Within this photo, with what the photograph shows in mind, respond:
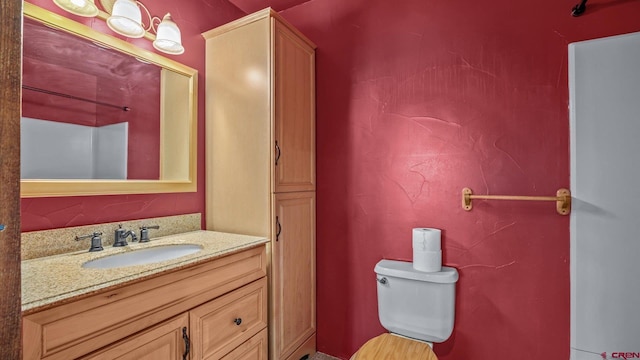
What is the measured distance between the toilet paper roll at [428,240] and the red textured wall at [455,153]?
109mm

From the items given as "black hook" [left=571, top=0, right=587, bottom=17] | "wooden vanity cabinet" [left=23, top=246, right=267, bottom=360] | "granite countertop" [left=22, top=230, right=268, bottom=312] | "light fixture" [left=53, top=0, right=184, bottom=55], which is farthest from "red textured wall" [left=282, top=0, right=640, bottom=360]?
"light fixture" [left=53, top=0, right=184, bottom=55]

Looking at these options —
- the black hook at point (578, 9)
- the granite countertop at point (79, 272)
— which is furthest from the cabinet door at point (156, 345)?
the black hook at point (578, 9)

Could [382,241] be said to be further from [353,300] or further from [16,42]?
[16,42]

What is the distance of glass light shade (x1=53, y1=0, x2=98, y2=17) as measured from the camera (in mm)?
1177

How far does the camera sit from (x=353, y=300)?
1863 mm

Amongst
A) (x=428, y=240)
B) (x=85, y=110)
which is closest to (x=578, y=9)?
(x=428, y=240)

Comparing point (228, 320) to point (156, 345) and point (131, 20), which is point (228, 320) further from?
point (131, 20)

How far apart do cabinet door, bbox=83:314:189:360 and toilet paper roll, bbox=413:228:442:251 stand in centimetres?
115

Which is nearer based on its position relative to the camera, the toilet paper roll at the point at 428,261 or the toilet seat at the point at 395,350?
the toilet seat at the point at 395,350

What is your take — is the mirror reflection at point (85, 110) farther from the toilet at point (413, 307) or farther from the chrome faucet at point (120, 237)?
the toilet at point (413, 307)

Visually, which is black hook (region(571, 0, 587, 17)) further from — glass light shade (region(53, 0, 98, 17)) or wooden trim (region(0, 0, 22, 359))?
glass light shade (region(53, 0, 98, 17))

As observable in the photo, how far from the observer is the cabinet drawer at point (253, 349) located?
1305mm

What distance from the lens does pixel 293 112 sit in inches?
69.0

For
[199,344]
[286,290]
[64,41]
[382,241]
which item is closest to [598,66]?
[382,241]
